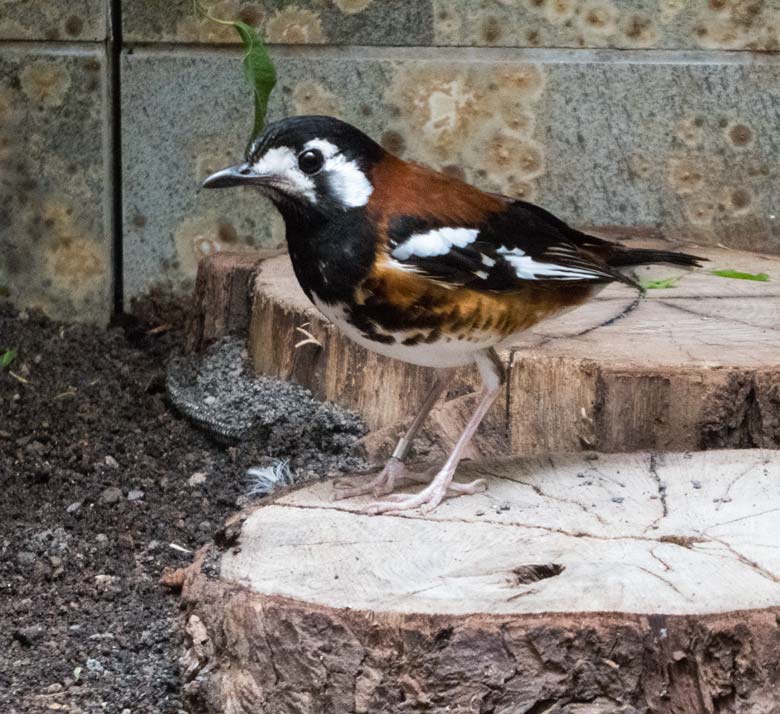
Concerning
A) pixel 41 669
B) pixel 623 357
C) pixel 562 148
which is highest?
pixel 562 148

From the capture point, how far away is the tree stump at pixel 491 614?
2328 millimetres

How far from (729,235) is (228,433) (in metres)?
2.02

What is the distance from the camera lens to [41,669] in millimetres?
3238

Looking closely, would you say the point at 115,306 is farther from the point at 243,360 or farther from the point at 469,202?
the point at 469,202

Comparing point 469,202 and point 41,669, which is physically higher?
point 469,202

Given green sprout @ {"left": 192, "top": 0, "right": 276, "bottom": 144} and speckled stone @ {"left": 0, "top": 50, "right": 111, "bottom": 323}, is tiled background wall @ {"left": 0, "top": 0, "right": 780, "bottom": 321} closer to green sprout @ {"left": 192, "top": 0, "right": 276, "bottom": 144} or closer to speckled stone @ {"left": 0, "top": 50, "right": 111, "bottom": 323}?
speckled stone @ {"left": 0, "top": 50, "right": 111, "bottom": 323}

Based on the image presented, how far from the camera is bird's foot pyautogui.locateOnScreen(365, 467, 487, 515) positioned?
9.33 ft

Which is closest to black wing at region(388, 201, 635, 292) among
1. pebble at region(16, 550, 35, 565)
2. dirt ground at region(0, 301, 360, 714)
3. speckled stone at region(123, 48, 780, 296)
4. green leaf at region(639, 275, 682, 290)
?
green leaf at region(639, 275, 682, 290)

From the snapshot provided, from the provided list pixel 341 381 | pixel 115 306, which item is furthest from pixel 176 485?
pixel 115 306

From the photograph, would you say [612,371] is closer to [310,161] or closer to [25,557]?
[310,161]

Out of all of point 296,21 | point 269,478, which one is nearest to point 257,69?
point 296,21

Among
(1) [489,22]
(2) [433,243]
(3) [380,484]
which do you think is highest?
(1) [489,22]

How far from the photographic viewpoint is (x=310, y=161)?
9.29ft

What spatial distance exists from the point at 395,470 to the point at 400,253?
53cm
